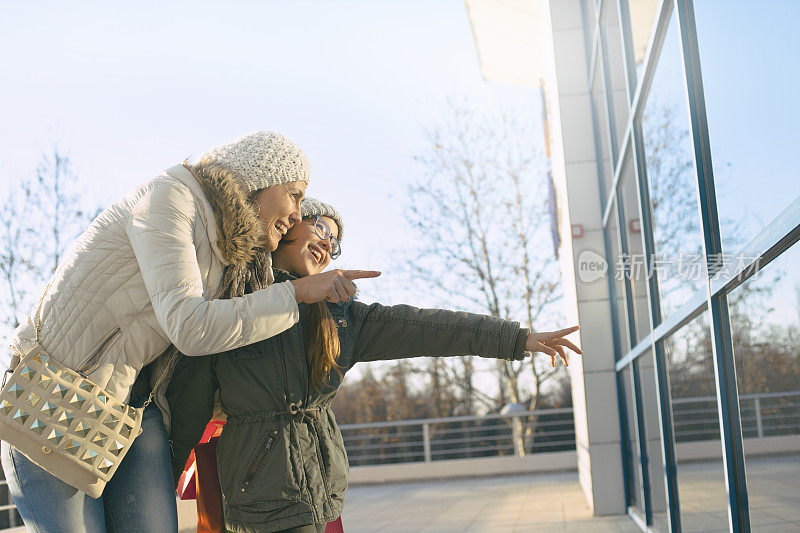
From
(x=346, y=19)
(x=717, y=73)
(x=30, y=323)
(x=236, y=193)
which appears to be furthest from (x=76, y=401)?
(x=346, y=19)

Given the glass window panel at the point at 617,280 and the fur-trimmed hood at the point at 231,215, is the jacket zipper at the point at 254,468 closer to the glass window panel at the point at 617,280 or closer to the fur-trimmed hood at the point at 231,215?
the fur-trimmed hood at the point at 231,215

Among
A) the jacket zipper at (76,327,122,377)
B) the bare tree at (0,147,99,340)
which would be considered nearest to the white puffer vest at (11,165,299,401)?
the jacket zipper at (76,327,122,377)

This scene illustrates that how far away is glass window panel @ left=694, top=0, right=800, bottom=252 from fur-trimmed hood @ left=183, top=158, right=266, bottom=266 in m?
1.12

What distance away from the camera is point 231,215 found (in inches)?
69.7

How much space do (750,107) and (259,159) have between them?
1.13 metres

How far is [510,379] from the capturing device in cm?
1482

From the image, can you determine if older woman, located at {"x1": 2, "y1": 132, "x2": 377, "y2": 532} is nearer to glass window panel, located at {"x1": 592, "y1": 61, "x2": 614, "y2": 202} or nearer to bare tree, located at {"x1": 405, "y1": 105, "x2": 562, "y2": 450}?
glass window panel, located at {"x1": 592, "y1": 61, "x2": 614, "y2": 202}

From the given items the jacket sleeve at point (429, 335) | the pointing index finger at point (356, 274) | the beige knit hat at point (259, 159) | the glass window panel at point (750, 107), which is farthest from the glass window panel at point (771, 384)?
the beige knit hat at point (259, 159)

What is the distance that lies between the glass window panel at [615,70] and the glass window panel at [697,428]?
5.24 ft

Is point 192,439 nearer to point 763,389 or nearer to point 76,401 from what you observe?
point 76,401

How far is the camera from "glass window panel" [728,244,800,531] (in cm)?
161

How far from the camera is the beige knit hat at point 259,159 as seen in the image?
186cm

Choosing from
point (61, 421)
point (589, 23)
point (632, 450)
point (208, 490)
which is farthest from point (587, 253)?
point (61, 421)

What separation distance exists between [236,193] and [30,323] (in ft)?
1.69
